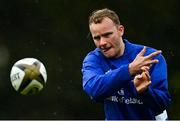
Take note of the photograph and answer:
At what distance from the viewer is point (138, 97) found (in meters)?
8.63

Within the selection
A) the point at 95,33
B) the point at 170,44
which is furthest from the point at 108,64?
the point at 170,44

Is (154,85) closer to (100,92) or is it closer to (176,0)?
(100,92)

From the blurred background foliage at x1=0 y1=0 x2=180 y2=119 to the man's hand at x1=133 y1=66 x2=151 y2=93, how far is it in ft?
31.1

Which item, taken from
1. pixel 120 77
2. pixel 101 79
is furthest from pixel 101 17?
pixel 120 77

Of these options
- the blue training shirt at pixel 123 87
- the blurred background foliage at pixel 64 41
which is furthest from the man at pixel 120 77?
the blurred background foliage at pixel 64 41

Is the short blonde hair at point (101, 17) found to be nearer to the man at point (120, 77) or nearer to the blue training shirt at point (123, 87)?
the man at point (120, 77)

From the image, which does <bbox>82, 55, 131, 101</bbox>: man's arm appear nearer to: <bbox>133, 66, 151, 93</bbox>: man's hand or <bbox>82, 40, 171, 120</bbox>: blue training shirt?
<bbox>82, 40, 171, 120</bbox>: blue training shirt

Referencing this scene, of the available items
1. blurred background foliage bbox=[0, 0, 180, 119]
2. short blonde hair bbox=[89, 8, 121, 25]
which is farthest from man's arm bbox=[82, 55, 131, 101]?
blurred background foliage bbox=[0, 0, 180, 119]

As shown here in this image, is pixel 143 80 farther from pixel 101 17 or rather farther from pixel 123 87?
pixel 101 17

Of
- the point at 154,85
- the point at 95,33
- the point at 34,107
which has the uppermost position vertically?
the point at 95,33

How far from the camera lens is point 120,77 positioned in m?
8.32

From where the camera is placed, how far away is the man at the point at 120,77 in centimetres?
838

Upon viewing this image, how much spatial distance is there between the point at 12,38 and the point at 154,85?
10841mm

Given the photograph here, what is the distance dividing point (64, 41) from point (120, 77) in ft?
35.4
